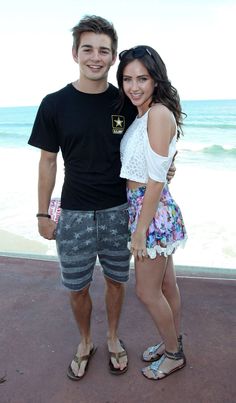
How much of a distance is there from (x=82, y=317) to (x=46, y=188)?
0.74 meters

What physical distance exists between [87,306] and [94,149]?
877mm

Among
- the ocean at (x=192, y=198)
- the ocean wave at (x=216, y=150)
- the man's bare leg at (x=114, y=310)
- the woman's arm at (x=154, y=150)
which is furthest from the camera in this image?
the ocean wave at (x=216, y=150)

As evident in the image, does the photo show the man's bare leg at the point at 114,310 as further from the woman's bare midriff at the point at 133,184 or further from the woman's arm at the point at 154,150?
the woman's bare midriff at the point at 133,184

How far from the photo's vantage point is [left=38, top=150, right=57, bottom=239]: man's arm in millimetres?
1950

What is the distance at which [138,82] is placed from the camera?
1.68m

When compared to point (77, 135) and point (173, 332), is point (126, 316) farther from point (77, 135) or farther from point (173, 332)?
point (77, 135)

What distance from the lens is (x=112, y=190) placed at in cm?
188

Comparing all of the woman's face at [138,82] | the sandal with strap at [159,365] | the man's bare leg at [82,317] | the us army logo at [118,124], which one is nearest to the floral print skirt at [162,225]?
the us army logo at [118,124]

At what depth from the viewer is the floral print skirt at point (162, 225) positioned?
1750 mm

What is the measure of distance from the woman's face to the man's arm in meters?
0.52

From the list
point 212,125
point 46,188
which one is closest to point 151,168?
point 46,188

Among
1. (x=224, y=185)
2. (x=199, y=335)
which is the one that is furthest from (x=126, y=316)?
(x=224, y=185)

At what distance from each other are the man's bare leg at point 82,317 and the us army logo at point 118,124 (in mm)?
850

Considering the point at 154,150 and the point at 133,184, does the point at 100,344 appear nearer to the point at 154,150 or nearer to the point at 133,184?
the point at 133,184
